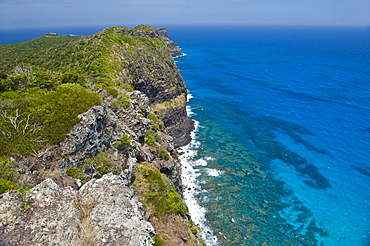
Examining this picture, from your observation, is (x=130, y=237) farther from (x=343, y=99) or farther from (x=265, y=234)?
(x=343, y=99)

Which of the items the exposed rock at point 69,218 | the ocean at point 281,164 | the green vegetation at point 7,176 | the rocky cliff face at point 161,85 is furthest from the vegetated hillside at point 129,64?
Answer: the exposed rock at point 69,218

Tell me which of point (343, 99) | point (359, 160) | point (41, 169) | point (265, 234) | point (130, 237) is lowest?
point (265, 234)

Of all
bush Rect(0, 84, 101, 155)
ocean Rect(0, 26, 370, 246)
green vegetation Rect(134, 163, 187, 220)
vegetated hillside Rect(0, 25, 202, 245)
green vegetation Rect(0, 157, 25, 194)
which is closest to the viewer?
vegetated hillside Rect(0, 25, 202, 245)

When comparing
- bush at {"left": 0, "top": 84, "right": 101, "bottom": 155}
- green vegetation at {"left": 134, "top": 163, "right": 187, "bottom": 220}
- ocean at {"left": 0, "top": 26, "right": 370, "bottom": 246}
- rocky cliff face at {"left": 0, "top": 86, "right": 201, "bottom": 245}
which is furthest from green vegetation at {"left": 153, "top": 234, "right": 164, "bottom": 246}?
ocean at {"left": 0, "top": 26, "right": 370, "bottom": 246}

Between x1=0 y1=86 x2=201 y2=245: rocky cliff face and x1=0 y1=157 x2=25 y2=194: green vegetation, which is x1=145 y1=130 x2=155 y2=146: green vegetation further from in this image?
x1=0 y1=157 x2=25 y2=194: green vegetation

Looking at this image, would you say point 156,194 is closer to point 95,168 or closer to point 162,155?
point 95,168

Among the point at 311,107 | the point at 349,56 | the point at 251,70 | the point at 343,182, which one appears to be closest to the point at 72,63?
the point at 343,182

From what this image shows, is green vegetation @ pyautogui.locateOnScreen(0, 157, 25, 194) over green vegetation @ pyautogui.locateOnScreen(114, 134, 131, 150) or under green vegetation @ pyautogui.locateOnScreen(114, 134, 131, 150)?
over
